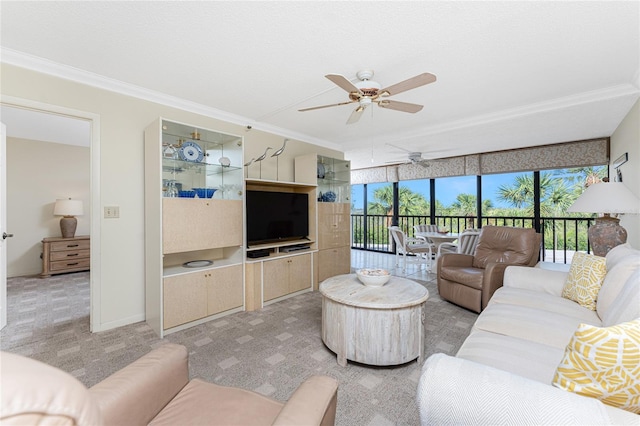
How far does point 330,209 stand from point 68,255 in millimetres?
4564

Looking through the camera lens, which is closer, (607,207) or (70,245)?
(607,207)

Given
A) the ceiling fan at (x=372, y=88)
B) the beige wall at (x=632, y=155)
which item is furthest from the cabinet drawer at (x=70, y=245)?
the beige wall at (x=632, y=155)

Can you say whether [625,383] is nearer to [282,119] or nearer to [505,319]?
[505,319]

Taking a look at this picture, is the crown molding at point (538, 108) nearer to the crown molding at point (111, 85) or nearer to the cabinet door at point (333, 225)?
the cabinet door at point (333, 225)

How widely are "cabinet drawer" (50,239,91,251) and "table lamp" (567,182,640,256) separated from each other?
6835 millimetres

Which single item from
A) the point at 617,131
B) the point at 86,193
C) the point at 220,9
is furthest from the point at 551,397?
the point at 86,193

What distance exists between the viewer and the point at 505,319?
1803 millimetres

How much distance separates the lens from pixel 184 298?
2.75 metres

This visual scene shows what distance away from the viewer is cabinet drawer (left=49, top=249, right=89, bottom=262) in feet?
15.1

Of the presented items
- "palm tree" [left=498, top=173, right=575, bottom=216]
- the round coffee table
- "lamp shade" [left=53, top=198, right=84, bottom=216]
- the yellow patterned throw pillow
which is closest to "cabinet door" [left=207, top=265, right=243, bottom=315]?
the round coffee table

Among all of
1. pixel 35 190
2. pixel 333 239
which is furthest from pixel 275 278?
pixel 35 190

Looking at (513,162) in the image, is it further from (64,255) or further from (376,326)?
(64,255)

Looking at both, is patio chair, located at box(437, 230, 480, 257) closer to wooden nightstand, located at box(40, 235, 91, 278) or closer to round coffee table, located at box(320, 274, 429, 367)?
round coffee table, located at box(320, 274, 429, 367)

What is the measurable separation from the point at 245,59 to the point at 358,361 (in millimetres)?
2538
